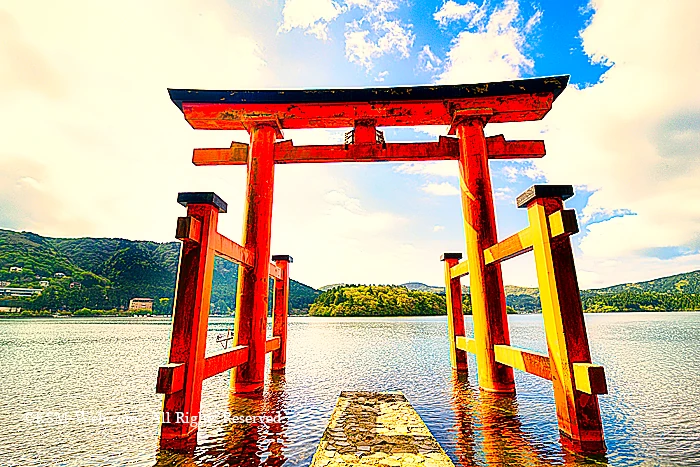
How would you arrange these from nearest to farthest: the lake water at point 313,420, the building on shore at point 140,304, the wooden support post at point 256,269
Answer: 1. the lake water at point 313,420
2. the wooden support post at point 256,269
3. the building on shore at point 140,304

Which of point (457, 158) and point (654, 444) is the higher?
point (457, 158)

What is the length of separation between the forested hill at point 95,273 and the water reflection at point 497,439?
244ft

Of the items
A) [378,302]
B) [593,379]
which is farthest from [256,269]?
[378,302]

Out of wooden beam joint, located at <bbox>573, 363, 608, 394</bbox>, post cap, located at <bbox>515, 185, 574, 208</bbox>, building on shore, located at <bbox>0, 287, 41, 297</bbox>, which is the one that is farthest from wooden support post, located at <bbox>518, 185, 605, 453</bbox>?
building on shore, located at <bbox>0, 287, 41, 297</bbox>

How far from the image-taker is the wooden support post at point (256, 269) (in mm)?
5895

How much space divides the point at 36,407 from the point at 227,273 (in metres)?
98.5

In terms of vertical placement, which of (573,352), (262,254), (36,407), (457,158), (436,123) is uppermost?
(436,123)

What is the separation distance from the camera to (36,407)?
260 inches

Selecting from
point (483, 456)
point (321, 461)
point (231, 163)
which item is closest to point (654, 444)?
point (483, 456)

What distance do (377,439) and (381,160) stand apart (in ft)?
15.7

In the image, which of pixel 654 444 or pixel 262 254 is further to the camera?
pixel 262 254

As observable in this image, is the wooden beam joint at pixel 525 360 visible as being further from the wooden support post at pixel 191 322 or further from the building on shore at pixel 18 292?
the building on shore at pixel 18 292

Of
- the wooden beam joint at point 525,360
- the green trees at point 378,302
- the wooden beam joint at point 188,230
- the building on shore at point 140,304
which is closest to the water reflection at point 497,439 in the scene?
the wooden beam joint at point 525,360

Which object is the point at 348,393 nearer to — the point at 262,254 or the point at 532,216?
the point at 262,254
